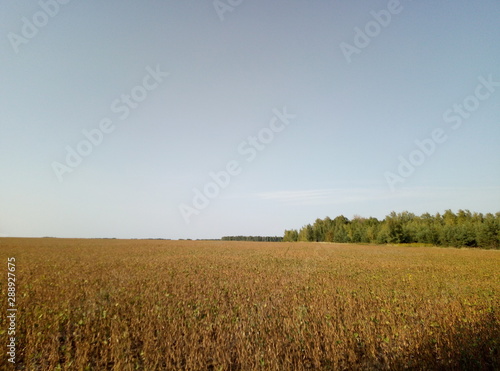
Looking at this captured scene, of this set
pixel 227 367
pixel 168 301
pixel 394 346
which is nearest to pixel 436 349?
pixel 394 346

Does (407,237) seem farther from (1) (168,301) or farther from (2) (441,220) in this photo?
(1) (168,301)

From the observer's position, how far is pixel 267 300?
9250 mm

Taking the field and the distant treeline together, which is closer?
the field

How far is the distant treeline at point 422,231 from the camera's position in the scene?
6337 centimetres

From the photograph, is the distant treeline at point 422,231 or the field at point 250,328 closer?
the field at point 250,328

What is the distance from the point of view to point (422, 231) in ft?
251

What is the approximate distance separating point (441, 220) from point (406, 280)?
10384 cm

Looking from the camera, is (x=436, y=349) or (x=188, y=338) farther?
(x=188, y=338)

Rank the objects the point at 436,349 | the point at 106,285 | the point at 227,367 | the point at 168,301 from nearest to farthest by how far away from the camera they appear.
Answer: the point at 227,367, the point at 436,349, the point at 168,301, the point at 106,285

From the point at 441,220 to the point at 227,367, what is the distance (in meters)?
117

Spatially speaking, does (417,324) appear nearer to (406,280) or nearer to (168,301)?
(168,301)

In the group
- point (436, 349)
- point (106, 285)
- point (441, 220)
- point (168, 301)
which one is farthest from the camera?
point (441, 220)

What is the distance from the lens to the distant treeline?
63372mm

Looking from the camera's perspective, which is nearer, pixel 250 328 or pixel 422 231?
pixel 250 328
